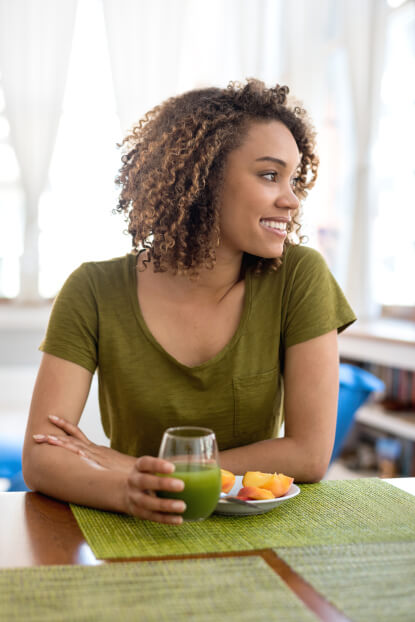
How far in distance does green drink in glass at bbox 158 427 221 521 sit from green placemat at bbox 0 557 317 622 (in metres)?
0.09

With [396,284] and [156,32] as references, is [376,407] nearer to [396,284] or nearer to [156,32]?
[396,284]

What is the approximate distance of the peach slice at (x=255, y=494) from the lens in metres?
1.02

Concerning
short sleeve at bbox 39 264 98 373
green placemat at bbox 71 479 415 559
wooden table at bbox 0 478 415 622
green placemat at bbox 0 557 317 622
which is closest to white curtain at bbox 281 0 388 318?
short sleeve at bbox 39 264 98 373

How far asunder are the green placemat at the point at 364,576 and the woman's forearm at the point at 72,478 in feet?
0.95

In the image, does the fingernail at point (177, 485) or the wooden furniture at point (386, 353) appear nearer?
the fingernail at point (177, 485)

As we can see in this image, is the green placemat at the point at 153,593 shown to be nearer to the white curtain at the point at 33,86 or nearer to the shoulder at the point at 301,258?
the shoulder at the point at 301,258

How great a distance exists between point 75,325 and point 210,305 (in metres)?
0.31

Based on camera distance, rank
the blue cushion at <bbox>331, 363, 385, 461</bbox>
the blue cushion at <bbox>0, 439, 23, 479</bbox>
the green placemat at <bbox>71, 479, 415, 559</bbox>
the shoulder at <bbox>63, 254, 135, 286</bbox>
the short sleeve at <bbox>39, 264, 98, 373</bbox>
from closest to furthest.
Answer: the green placemat at <bbox>71, 479, 415, 559</bbox> → the short sleeve at <bbox>39, 264, 98, 373</bbox> → the shoulder at <bbox>63, 254, 135, 286</bbox> → the blue cushion at <bbox>331, 363, 385, 461</bbox> → the blue cushion at <bbox>0, 439, 23, 479</bbox>

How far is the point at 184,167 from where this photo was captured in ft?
5.03

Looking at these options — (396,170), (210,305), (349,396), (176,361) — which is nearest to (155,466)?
(176,361)

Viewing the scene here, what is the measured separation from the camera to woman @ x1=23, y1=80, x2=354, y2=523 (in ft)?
4.68

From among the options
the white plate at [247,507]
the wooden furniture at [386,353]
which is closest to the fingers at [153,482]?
the white plate at [247,507]

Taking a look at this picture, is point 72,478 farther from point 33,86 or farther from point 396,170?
point 33,86

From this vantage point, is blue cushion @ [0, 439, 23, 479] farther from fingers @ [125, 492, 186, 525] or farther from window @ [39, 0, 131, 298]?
fingers @ [125, 492, 186, 525]
